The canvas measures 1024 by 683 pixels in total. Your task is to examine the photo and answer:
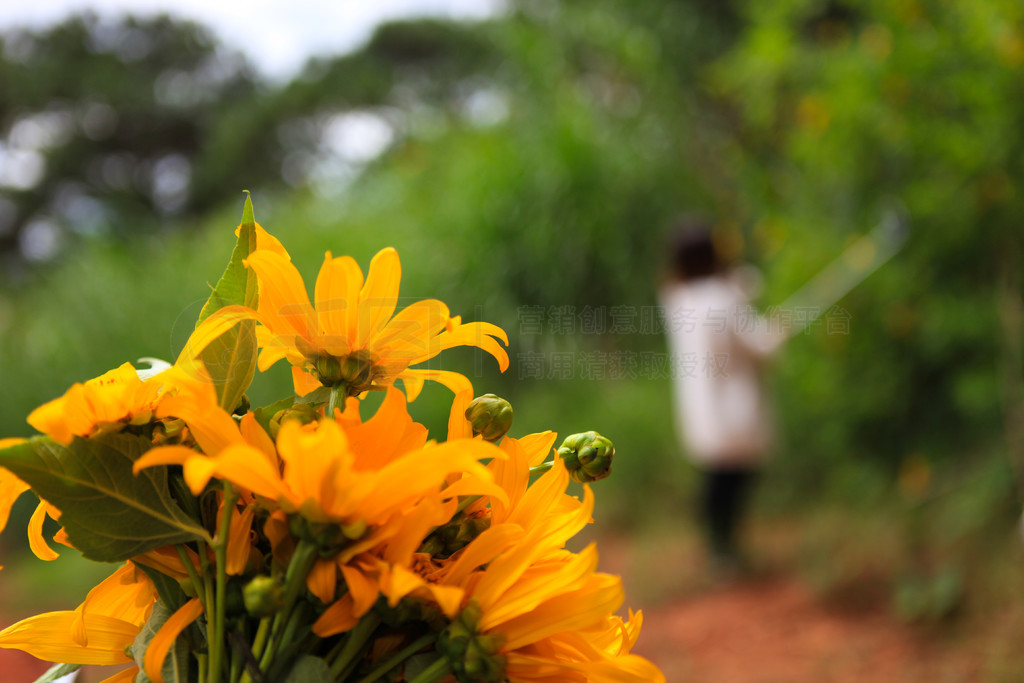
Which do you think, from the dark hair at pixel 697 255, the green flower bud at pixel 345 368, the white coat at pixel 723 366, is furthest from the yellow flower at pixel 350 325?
the dark hair at pixel 697 255

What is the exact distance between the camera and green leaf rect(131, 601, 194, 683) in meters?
0.36

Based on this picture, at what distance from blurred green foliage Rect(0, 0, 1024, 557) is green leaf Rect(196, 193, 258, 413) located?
0.07 meters

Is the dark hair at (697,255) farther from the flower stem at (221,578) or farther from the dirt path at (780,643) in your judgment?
the flower stem at (221,578)

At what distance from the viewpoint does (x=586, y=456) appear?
407 millimetres

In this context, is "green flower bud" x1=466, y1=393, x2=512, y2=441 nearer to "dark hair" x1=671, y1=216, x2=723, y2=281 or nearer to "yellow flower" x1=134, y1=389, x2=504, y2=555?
"yellow flower" x1=134, y1=389, x2=504, y2=555

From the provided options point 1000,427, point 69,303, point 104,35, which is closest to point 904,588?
point 1000,427

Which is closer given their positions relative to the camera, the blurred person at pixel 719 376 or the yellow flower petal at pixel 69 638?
the yellow flower petal at pixel 69 638

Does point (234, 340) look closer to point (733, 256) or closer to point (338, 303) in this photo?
point (338, 303)

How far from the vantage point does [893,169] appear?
8.59 feet

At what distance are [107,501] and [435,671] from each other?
158 millimetres

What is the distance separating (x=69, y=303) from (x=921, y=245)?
3909 mm

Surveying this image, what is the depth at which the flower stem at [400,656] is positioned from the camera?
1.17 feet

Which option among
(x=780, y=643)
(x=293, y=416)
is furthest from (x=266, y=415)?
(x=780, y=643)

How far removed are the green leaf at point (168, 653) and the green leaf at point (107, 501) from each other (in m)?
0.04
